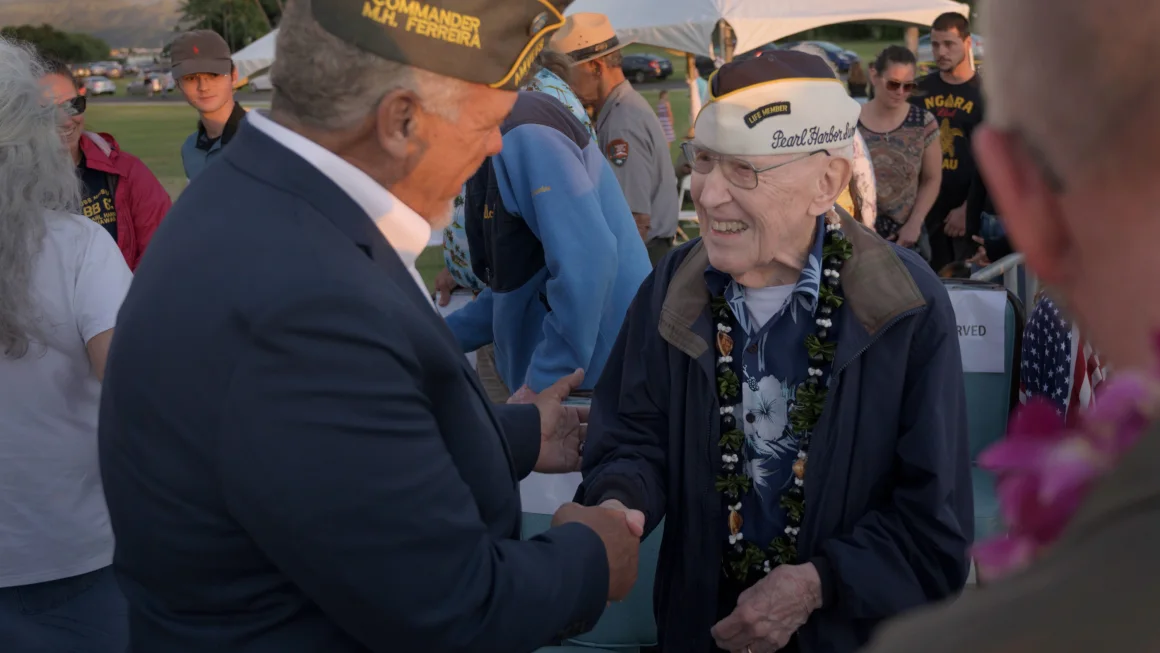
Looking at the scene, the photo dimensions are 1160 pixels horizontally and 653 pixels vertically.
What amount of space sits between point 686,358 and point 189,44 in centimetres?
514

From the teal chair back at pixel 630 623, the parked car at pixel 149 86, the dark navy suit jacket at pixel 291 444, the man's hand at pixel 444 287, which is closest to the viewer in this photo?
the dark navy suit jacket at pixel 291 444

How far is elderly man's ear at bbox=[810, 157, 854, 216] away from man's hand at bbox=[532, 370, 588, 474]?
0.65 m

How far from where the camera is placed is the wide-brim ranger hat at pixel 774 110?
2.38 m

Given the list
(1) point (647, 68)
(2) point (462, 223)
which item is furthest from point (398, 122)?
(1) point (647, 68)

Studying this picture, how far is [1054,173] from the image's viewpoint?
67 cm

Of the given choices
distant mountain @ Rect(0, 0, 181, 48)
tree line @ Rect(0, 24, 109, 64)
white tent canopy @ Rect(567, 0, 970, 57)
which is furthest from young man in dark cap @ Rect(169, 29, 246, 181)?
white tent canopy @ Rect(567, 0, 970, 57)

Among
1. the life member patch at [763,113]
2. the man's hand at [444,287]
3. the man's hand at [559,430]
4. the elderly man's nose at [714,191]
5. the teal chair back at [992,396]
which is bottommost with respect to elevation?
the teal chair back at [992,396]

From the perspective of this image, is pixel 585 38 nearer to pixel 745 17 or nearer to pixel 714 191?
pixel 714 191

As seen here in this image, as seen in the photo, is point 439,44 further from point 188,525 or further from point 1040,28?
point 1040,28

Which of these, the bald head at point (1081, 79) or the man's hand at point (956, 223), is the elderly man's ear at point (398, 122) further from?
the man's hand at point (956, 223)

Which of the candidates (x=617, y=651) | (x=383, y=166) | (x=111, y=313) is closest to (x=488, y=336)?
(x=617, y=651)

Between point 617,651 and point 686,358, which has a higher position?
point 686,358

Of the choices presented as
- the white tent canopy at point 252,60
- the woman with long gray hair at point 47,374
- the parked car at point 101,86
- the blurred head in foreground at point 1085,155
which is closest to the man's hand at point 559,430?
the woman with long gray hair at point 47,374

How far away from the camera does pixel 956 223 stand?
7.78 metres
